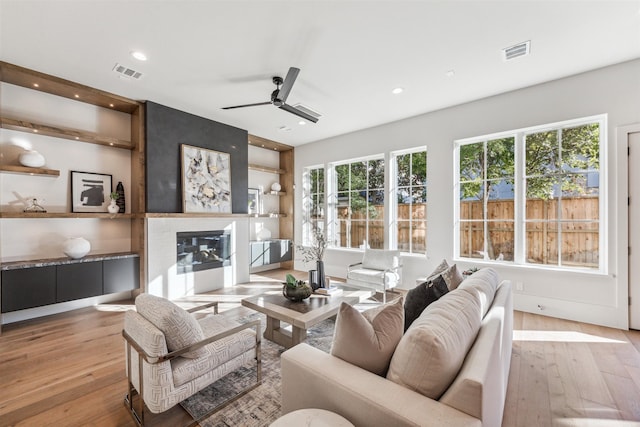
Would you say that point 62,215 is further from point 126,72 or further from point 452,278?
point 452,278

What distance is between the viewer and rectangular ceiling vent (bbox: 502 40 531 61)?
277cm

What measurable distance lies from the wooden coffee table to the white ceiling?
8.34 feet

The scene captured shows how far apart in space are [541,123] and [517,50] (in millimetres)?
1271

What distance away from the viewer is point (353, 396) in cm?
112

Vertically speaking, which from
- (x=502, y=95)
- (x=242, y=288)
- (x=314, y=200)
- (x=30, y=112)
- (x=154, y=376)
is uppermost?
(x=502, y=95)

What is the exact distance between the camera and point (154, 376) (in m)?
1.58

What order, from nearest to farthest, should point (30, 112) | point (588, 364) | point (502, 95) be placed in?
point (588, 364) → point (30, 112) → point (502, 95)

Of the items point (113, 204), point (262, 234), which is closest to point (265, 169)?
point (262, 234)

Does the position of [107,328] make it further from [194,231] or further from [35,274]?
[194,231]

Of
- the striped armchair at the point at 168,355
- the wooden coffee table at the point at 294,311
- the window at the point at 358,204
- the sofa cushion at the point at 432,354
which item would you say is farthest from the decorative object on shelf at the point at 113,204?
the sofa cushion at the point at 432,354

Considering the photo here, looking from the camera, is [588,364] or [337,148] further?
[337,148]

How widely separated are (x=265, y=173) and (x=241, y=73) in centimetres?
348

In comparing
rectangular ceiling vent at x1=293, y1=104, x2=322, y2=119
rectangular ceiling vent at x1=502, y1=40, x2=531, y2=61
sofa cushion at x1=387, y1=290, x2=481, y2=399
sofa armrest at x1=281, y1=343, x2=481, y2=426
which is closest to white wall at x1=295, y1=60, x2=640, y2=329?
rectangular ceiling vent at x1=502, y1=40, x2=531, y2=61

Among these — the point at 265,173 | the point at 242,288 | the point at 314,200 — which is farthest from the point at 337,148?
the point at 242,288
